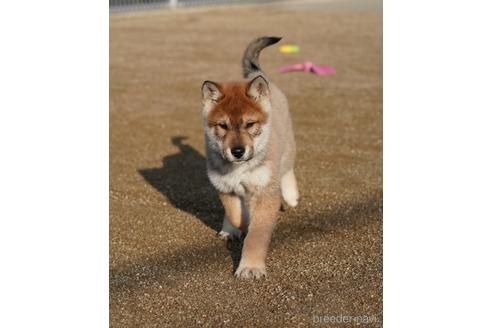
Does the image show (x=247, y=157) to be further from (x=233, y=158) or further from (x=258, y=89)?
(x=258, y=89)

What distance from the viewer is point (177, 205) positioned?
5668 mm

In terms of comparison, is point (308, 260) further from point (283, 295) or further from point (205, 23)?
point (205, 23)

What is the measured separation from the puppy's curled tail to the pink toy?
510 cm

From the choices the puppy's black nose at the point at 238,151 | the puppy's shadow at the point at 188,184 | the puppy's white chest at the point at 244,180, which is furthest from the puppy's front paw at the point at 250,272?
the puppy's shadow at the point at 188,184

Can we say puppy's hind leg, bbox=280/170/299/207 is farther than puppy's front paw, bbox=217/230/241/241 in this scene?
Yes

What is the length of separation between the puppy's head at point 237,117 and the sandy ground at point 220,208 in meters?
0.68

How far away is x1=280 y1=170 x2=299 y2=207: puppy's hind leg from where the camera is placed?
5.48 meters

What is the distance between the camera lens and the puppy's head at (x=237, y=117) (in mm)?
4340

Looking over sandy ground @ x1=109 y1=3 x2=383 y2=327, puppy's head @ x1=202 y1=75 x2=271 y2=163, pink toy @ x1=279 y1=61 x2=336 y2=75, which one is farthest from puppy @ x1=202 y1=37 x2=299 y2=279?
pink toy @ x1=279 y1=61 x2=336 y2=75

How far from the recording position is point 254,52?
17.9ft

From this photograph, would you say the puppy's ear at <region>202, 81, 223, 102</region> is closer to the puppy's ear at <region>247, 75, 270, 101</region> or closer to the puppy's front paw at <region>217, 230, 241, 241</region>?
the puppy's ear at <region>247, 75, 270, 101</region>

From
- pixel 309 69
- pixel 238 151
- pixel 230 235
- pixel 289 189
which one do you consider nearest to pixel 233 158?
pixel 238 151

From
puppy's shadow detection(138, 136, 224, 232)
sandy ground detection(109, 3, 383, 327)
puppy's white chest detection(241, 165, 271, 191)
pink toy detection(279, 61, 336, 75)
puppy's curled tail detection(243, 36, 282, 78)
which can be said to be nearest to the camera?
sandy ground detection(109, 3, 383, 327)

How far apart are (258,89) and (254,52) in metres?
1.01
